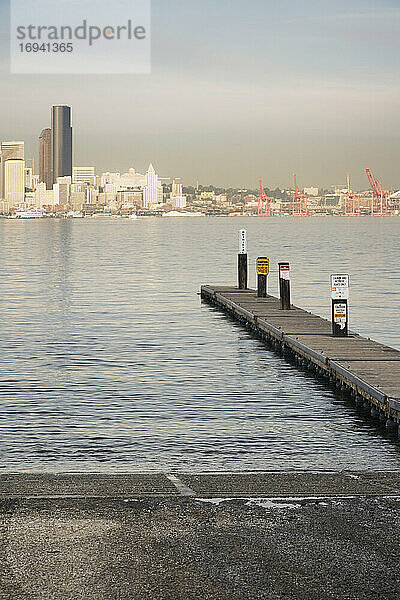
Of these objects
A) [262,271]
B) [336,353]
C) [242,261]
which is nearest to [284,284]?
[262,271]

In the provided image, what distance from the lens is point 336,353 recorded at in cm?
1848

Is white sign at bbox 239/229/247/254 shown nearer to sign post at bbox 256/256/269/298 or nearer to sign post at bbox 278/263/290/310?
sign post at bbox 256/256/269/298

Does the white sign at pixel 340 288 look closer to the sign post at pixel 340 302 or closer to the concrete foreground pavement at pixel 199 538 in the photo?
the sign post at pixel 340 302

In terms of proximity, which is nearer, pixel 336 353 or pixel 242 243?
pixel 336 353

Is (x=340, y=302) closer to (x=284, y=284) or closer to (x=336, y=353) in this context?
(x=336, y=353)

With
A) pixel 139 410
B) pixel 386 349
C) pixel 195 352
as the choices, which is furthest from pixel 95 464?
pixel 195 352

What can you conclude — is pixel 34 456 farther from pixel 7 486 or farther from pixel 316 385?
pixel 316 385

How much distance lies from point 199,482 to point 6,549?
255 cm

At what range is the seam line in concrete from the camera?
881cm

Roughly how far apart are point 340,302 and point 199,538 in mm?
13276

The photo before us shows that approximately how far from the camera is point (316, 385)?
60.0 feet

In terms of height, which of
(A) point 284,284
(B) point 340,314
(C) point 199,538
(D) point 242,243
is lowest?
(C) point 199,538

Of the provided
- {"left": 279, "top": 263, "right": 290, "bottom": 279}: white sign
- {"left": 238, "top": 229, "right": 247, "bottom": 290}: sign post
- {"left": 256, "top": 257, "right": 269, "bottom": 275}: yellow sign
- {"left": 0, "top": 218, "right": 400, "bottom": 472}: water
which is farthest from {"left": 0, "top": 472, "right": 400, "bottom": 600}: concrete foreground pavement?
{"left": 238, "top": 229, "right": 247, "bottom": 290}: sign post

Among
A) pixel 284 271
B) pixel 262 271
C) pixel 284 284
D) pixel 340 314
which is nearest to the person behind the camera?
pixel 340 314
